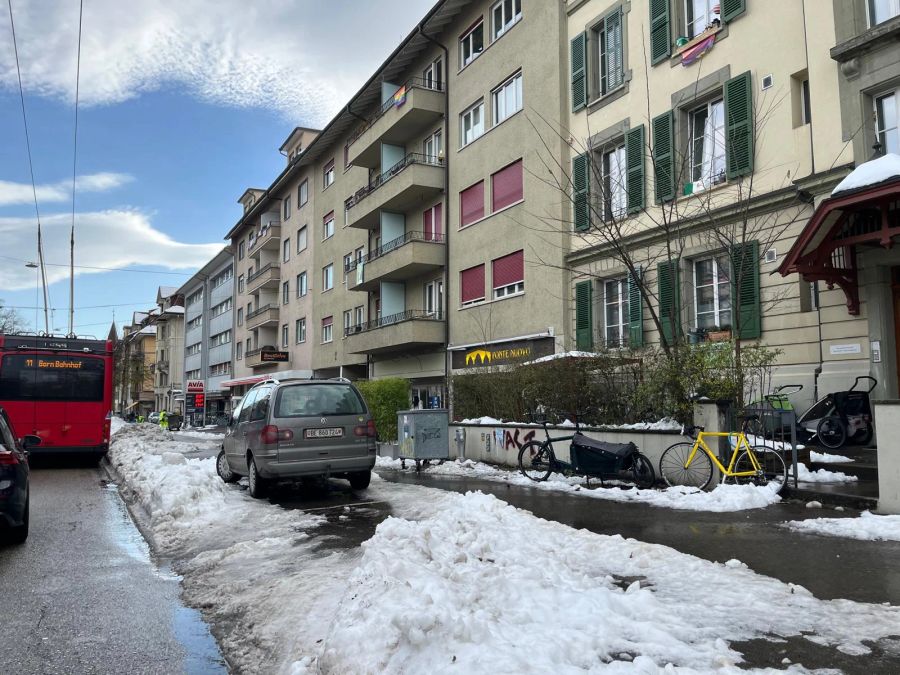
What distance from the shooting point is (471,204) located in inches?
964

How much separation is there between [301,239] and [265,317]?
21.0 ft

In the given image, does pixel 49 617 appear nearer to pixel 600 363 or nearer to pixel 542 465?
pixel 542 465

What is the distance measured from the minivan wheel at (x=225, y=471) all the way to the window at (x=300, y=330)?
91.8 feet

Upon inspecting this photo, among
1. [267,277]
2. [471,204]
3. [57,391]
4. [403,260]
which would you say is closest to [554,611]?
[57,391]

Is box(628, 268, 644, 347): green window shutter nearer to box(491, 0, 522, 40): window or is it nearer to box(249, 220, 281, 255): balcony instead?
box(491, 0, 522, 40): window

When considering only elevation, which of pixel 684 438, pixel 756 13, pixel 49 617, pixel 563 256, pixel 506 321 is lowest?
pixel 49 617

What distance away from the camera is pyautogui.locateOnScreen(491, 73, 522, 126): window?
2227 centimetres

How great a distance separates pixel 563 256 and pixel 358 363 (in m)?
16.1

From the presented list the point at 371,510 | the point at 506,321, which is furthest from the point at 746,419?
the point at 506,321

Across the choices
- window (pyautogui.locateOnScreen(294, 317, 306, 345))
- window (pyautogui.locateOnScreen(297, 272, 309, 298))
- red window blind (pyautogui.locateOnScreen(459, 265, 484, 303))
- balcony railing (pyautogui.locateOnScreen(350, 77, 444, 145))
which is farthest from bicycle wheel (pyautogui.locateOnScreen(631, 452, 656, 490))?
window (pyautogui.locateOnScreen(297, 272, 309, 298))

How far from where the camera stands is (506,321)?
21.8m

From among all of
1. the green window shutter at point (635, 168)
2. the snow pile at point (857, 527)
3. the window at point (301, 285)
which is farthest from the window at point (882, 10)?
the window at point (301, 285)

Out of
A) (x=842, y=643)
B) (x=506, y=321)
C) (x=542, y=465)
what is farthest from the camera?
(x=506, y=321)

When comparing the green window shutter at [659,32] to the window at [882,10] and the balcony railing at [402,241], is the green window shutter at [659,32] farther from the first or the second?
the balcony railing at [402,241]
